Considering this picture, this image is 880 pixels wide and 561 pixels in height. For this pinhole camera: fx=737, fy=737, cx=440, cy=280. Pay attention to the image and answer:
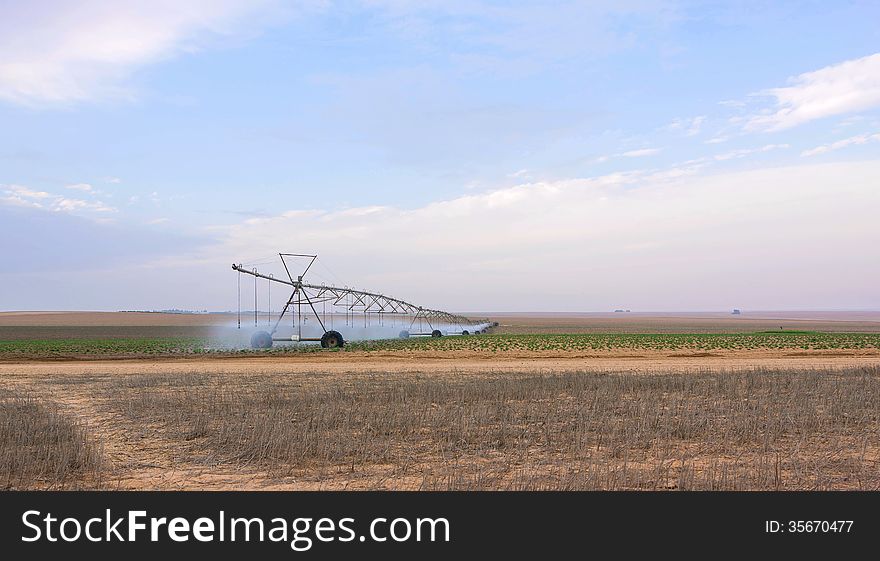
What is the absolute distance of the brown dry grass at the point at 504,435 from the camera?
11.6 m

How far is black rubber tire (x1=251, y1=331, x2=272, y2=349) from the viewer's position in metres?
61.8

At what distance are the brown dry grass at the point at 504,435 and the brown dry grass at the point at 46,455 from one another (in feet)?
2.18

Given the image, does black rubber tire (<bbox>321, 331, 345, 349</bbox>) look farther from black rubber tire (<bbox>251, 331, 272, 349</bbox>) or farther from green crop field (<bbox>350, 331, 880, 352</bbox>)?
black rubber tire (<bbox>251, 331, 272, 349</bbox>)

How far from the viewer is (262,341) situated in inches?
2437

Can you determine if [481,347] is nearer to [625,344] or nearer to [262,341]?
[625,344]

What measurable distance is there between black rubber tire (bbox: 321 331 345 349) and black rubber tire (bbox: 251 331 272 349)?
4.50 m

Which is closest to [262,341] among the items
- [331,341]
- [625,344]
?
[331,341]

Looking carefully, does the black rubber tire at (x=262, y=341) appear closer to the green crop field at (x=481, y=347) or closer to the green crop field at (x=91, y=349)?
the green crop field at (x=481, y=347)

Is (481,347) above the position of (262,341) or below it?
below

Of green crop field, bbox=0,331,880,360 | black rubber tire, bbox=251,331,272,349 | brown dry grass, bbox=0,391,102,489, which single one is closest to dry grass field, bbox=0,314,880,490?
brown dry grass, bbox=0,391,102,489

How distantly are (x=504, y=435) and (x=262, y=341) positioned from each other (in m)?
49.4

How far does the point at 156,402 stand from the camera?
67.0 ft
